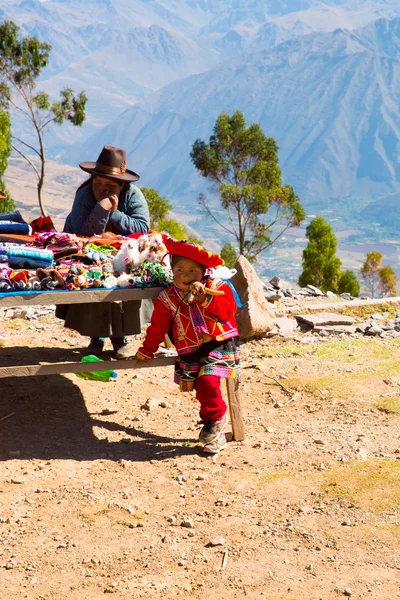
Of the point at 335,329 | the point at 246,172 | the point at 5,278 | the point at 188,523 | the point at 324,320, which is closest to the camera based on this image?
the point at 188,523

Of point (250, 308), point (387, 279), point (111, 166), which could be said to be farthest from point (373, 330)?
point (387, 279)

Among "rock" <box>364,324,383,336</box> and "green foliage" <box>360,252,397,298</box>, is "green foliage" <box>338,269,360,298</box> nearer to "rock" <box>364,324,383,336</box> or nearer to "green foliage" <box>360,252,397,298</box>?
"green foliage" <box>360,252,397,298</box>

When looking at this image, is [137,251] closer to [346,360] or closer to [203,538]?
[203,538]

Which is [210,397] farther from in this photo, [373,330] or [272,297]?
[272,297]

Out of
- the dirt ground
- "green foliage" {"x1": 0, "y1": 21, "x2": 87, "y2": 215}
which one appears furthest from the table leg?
"green foliage" {"x1": 0, "y1": 21, "x2": 87, "y2": 215}

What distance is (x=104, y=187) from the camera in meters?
6.15

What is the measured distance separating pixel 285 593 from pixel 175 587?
523 millimetres

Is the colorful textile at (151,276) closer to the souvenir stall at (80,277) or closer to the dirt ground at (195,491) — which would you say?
the souvenir stall at (80,277)

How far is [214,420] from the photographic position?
4.84 metres

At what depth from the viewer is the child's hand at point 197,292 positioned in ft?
15.1

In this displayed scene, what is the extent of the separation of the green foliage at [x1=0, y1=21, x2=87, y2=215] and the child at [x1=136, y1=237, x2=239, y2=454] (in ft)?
97.4

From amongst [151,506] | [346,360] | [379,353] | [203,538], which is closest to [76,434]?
[151,506]

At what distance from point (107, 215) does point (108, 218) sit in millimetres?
84

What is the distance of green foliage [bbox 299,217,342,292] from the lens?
3638cm
